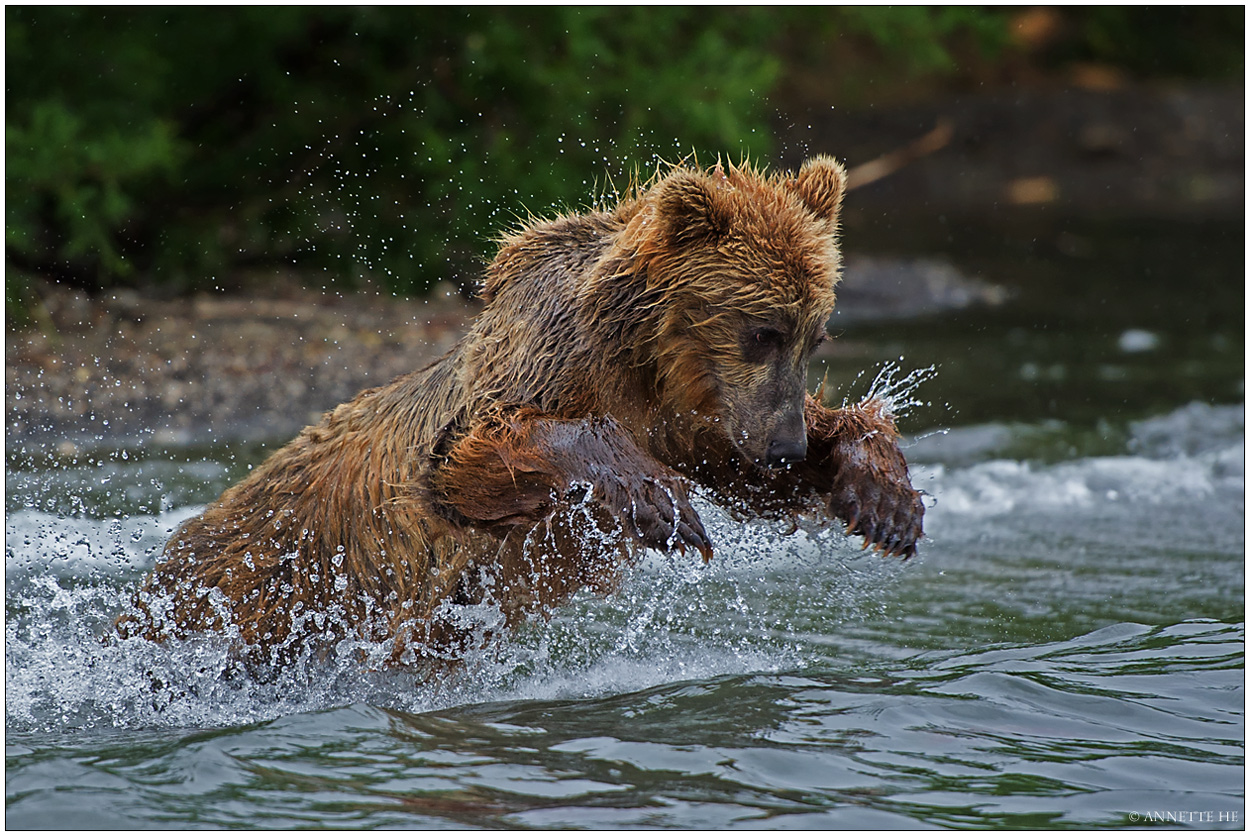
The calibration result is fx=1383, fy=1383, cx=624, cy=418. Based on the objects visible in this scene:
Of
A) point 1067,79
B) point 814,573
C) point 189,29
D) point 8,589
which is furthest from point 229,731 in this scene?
point 1067,79

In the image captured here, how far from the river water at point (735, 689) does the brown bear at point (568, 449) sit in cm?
28

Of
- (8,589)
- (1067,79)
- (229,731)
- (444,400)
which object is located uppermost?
(1067,79)

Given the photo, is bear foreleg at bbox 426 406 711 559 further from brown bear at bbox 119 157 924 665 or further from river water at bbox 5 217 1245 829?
river water at bbox 5 217 1245 829

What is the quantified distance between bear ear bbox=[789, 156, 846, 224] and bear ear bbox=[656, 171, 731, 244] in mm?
455

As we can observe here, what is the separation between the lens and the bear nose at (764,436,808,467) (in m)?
5.01

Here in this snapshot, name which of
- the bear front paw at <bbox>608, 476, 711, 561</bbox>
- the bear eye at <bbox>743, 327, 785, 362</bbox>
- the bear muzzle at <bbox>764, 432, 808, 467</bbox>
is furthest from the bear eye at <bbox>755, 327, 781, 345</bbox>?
the bear front paw at <bbox>608, 476, 711, 561</bbox>

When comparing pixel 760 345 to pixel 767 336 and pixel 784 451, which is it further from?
pixel 784 451

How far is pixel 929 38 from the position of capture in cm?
1692

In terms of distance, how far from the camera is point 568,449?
4.92 metres

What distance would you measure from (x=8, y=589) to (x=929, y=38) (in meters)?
13.2

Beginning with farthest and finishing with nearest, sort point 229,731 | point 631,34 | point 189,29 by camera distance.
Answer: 1. point 631,34
2. point 189,29
3. point 229,731

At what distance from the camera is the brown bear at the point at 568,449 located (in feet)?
16.5

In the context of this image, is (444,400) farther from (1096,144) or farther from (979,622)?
(1096,144)

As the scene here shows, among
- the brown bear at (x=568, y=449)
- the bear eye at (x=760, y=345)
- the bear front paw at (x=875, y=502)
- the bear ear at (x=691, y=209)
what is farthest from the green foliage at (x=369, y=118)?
the bear eye at (x=760, y=345)
